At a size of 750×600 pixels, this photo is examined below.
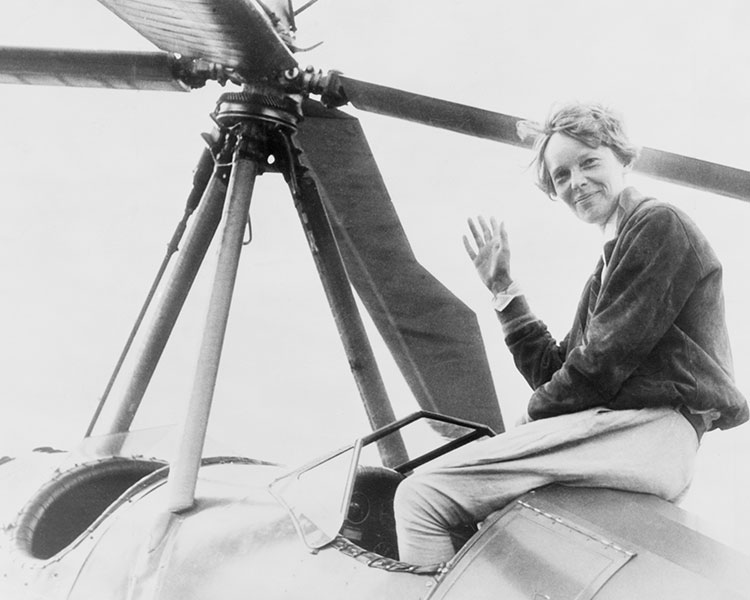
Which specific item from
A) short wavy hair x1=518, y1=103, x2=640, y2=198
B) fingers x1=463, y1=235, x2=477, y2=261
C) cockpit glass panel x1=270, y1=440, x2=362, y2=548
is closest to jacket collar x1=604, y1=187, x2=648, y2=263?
short wavy hair x1=518, y1=103, x2=640, y2=198

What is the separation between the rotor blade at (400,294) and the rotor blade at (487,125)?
337mm

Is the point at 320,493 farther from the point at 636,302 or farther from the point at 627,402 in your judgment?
the point at 636,302

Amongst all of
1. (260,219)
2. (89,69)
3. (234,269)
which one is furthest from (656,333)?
(260,219)

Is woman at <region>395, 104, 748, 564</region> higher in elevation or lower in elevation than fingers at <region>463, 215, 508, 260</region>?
lower

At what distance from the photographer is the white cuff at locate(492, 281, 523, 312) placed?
2.38 meters

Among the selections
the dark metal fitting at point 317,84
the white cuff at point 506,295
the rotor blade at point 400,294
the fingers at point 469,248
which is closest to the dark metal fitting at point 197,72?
the dark metal fitting at point 317,84

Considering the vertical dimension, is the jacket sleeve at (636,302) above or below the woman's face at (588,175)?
below

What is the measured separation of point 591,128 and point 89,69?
1.70 meters

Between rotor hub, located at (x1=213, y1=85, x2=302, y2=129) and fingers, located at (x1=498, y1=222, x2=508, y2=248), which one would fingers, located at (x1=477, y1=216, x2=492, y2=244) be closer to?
fingers, located at (x1=498, y1=222, x2=508, y2=248)

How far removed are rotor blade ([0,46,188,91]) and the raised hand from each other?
4.10ft

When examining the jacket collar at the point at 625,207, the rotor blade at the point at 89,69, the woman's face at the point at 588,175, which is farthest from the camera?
the rotor blade at the point at 89,69

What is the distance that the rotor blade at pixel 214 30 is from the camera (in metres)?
2.07

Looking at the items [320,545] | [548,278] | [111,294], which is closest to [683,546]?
[320,545]

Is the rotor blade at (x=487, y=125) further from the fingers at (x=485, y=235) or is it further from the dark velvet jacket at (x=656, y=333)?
the dark velvet jacket at (x=656, y=333)
